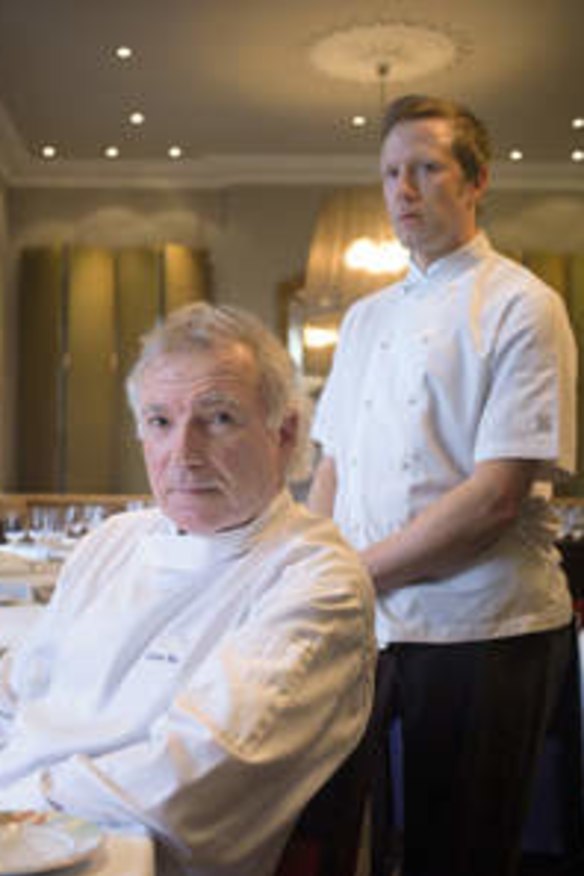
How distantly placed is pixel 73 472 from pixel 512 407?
6.80m

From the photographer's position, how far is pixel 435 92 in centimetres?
699

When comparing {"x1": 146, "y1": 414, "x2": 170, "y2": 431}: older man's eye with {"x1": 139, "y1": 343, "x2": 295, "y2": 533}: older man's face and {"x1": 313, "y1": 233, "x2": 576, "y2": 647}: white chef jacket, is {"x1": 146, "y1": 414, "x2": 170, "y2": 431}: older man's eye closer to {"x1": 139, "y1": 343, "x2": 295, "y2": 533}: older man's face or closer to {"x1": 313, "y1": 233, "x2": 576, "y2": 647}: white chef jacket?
{"x1": 139, "y1": 343, "x2": 295, "y2": 533}: older man's face

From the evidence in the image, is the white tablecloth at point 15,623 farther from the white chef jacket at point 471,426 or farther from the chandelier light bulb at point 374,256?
the chandelier light bulb at point 374,256

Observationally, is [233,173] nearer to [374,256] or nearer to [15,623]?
[374,256]

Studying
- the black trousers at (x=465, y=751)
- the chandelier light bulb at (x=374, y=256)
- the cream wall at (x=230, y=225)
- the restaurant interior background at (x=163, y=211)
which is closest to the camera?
the black trousers at (x=465, y=751)

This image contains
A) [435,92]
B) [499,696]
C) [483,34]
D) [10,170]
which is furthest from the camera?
[10,170]

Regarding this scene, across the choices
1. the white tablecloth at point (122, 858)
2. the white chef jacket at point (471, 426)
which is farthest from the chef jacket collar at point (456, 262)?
the white tablecloth at point (122, 858)

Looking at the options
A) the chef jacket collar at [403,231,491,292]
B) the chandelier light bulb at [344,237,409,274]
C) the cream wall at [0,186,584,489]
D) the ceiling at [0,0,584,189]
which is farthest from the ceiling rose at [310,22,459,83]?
the chef jacket collar at [403,231,491,292]

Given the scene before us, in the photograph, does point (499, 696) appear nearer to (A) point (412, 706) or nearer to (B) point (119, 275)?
(A) point (412, 706)

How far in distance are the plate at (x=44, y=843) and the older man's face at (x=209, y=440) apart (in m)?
0.50

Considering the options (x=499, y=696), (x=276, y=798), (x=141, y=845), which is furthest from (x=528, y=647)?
(x=141, y=845)

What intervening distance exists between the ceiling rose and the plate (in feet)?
18.3

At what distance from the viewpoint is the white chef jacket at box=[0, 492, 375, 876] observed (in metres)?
1.17

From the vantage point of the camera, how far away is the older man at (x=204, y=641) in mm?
1180
